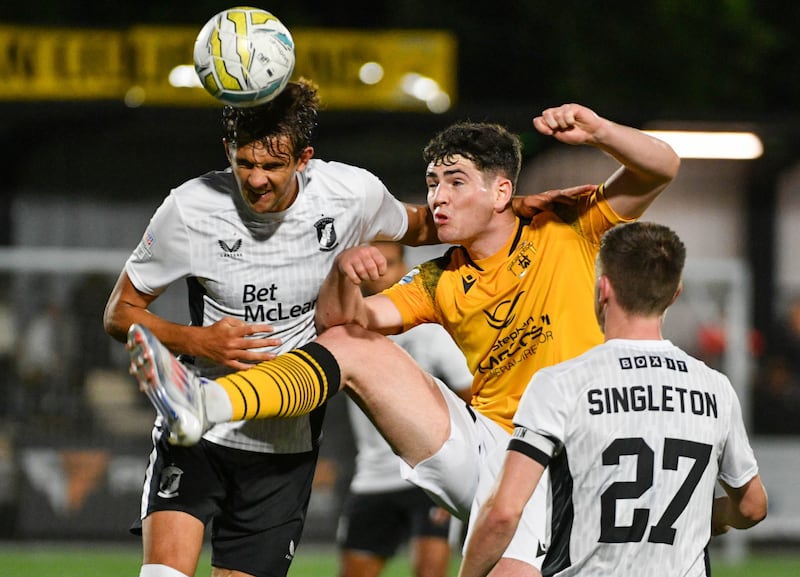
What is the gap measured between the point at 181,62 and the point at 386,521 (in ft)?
23.4

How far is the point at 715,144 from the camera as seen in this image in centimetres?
1162

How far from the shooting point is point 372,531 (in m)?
6.29

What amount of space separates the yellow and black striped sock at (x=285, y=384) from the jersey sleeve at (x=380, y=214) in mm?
653

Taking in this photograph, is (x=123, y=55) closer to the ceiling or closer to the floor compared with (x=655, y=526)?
closer to the ceiling

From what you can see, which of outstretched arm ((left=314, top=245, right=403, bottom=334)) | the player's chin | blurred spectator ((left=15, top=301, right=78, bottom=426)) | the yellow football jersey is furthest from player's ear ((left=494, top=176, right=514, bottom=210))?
blurred spectator ((left=15, top=301, right=78, bottom=426))

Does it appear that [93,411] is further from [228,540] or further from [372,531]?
[228,540]

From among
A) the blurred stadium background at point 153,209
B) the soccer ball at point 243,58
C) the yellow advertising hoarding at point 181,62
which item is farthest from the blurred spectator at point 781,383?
the soccer ball at point 243,58

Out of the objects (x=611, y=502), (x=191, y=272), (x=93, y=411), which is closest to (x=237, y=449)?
(x=191, y=272)

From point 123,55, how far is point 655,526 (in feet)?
33.3

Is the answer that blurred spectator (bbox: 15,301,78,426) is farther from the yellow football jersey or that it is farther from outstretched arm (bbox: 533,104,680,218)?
outstretched arm (bbox: 533,104,680,218)

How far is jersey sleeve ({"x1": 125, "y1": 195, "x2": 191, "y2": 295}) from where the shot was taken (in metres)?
4.40

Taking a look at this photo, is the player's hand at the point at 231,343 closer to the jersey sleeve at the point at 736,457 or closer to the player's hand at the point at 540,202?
the player's hand at the point at 540,202

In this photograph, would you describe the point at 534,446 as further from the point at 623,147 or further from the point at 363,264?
the point at 623,147

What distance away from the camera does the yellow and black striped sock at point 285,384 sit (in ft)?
12.9
